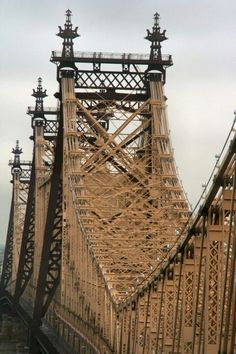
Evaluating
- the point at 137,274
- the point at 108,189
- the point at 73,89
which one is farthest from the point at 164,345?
the point at 73,89

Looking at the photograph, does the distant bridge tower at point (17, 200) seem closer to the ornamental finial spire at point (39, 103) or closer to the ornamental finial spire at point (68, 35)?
the ornamental finial spire at point (39, 103)

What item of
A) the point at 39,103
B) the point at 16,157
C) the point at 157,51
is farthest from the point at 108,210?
the point at 16,157

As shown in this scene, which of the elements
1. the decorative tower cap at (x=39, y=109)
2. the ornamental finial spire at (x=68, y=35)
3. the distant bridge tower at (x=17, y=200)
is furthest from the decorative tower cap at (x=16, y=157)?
the ornamental finial spire at (x=68, y=35)

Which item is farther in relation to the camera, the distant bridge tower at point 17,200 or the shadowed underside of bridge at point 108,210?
the distant bridge tower at point 17,200

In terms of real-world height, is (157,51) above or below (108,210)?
Answer: above

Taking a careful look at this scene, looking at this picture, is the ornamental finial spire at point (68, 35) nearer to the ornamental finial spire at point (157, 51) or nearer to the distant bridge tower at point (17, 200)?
the ornamental finial spire at point (157, 51)

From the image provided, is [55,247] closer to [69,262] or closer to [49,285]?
[49,285]

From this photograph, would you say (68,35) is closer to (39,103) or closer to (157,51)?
(157,51)

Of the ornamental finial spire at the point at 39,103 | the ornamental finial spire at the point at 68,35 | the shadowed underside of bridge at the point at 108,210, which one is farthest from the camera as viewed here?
the ornamental finial spire at the point at 39,103

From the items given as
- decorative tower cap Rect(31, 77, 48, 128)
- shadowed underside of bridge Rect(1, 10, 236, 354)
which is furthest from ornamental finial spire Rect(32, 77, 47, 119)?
shadowed underside of bridge Rect(1, 10, 236, 354)

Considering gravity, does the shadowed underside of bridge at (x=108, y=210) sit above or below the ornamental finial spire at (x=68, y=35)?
below

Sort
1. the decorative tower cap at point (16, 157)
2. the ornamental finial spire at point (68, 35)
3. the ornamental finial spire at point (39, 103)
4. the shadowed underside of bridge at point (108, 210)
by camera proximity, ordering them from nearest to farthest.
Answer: the shadowed underside of bridge at point (108, 210), the ornamental finial spire at point (68, 35), the ornamental finial spire at point (39, 103), the decorative tower cap at point (16, 157)

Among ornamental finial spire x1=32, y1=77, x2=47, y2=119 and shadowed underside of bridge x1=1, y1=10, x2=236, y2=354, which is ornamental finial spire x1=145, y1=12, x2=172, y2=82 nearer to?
shadowed underside of bridge x1=1, y1=10, x2=236, y2=354
